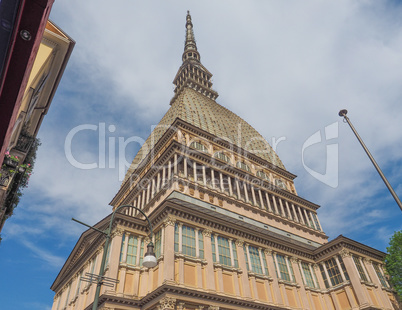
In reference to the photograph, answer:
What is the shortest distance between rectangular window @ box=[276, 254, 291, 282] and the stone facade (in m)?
0.13

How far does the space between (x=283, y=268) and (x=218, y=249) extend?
1037cm

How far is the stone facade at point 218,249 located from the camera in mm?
25109

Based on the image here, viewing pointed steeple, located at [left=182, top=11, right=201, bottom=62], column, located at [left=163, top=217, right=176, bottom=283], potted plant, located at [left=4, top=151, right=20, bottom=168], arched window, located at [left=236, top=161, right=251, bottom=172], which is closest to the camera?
potted plant, located at [left=4, top=151, right=20, bottom=168]

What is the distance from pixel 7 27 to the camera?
317 centimetres

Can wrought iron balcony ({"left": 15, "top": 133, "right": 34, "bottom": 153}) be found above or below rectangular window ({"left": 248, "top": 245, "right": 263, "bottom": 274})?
above

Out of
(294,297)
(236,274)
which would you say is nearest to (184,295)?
(236,274)

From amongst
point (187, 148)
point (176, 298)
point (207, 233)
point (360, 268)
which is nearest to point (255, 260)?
point (207, 233)

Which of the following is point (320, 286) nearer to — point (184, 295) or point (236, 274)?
point (236, 274)

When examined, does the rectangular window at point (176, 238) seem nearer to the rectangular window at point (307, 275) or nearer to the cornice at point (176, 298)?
the cornice at point (176, 298)

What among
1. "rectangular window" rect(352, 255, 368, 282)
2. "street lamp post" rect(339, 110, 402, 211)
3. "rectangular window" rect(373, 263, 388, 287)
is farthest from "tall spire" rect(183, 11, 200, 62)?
"street lamp post" rect(339, 110, 402, 211)

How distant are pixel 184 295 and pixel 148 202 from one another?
706 inches

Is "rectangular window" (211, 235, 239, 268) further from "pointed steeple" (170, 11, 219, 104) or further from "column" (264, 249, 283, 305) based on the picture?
"pointed steeple" (170, 11, 219, 104)

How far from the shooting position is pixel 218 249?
94.7 feet

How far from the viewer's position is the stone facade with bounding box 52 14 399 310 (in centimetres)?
2511
